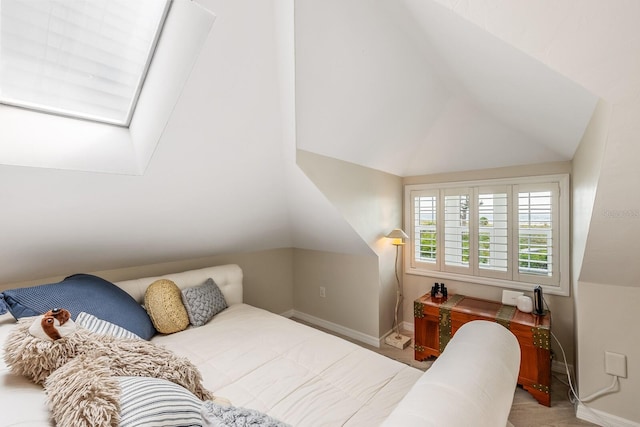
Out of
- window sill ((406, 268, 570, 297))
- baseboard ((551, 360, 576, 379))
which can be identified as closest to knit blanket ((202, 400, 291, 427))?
window sill ((406, 268, 570, 297))

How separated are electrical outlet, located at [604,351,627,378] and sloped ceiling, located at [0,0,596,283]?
4.68ft

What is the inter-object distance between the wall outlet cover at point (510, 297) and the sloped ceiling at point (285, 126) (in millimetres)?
1151

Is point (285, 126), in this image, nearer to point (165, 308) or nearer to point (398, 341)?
point (165, 308)

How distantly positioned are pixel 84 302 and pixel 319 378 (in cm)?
143

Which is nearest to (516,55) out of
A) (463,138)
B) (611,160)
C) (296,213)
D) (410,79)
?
(611,160)

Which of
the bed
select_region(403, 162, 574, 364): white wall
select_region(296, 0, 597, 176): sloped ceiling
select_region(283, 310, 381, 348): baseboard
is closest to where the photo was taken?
the bed

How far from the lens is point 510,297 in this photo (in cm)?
245

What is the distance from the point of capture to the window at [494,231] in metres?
2.36

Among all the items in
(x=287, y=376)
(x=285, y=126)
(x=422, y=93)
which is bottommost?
(x=287, y=376)

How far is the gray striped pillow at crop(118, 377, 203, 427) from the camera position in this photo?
2.23 feet

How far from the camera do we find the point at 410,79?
6.73 ft

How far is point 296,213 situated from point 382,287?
3.88ft

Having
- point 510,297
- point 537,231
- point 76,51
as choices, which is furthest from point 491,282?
point 76,51

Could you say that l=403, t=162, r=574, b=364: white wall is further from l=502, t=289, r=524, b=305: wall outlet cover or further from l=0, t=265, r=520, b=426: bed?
l=0, t=265, r=520, b=426: bed
